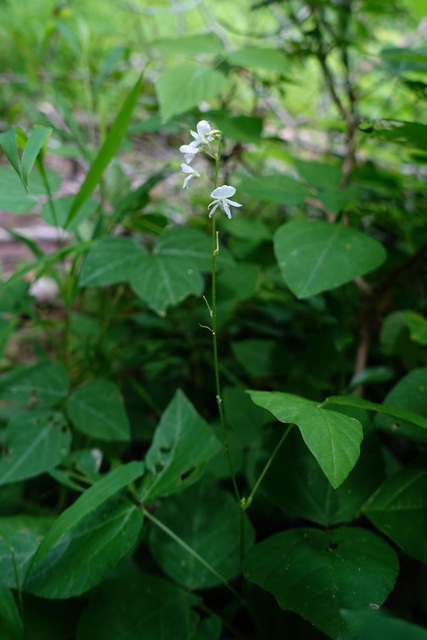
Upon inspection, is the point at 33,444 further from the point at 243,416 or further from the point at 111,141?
the point at 111,141

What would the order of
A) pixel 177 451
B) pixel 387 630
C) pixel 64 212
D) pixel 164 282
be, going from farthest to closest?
pixel 64 212
pixel 164 282
pixel 177 451
pixel 387 630

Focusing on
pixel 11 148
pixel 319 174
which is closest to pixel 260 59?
pixel 319 174

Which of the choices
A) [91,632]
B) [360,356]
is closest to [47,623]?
[91,632]

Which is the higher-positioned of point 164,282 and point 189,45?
point 189,45

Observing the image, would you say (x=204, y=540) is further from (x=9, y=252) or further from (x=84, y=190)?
(x=9, y=252)

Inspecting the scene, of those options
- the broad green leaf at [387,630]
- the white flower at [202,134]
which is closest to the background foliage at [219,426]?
the broad green leaf at [387,630]
